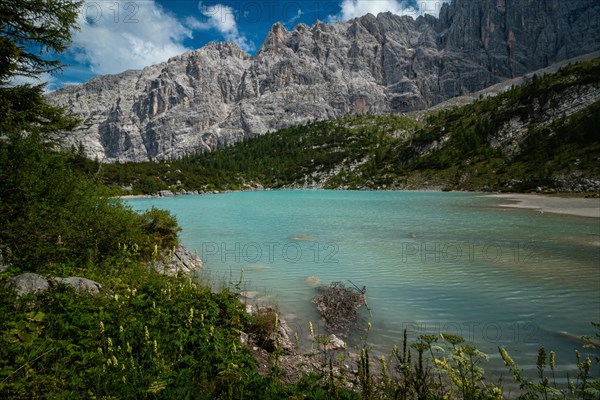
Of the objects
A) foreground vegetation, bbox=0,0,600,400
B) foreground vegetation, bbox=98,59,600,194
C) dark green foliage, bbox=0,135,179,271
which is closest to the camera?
foreground vegetation, bbox=0,0,600,400

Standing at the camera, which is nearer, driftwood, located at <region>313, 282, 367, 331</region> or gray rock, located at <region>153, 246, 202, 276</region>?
driftwood, located at <region>313, 282, 367, 331</region>

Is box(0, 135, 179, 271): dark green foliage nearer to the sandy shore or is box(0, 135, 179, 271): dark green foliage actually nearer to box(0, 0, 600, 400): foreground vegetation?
box(0, 0, 600, 400): foreground vegetation

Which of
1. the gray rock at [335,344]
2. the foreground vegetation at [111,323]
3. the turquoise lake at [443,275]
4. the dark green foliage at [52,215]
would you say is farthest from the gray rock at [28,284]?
the gray rock at [335,344]

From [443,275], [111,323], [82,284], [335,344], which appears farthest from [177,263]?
[443,275]

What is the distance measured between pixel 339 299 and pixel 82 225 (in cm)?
1039

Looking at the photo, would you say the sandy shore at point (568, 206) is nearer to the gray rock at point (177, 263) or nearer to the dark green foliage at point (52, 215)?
the gray rock at point (177, 263)

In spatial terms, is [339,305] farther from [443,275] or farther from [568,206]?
[568,206]

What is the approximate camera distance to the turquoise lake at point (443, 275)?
33.9ft

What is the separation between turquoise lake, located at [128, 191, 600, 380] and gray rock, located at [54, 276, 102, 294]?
566 cm

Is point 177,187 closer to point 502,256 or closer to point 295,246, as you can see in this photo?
point 295,246

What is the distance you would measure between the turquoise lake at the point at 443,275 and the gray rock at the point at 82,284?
223 inches

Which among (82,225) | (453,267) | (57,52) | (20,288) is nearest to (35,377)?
(20,288)

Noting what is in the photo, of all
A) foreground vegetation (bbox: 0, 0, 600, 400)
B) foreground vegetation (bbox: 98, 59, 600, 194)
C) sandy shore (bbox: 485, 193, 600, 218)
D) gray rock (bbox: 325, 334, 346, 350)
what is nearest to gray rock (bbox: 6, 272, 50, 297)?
foreground vegetation (bbox: 0, 0, 600, 400)

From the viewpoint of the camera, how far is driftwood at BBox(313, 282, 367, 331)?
434 inches
